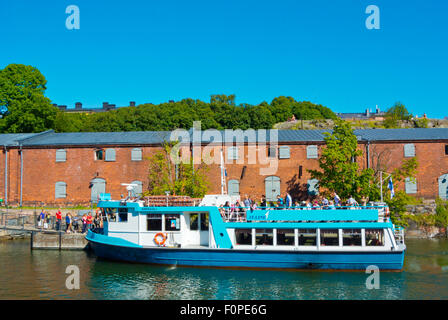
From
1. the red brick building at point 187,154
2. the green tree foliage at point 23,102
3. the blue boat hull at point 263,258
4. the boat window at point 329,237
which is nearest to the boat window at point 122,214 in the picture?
the blue boat hull at point 263,258

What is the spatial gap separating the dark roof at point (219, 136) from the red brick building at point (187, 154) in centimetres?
10

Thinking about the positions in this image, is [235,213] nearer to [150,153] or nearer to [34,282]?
[34,282]

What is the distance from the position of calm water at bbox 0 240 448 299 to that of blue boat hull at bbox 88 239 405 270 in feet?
1.50

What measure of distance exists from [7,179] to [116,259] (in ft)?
83.0

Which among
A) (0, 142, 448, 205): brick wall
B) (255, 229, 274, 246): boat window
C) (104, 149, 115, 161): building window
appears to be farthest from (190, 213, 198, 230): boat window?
(104, 149, 115, 161): building window

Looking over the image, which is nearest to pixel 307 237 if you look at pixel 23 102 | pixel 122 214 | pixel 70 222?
pixel 122 214

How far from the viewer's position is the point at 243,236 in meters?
27.5

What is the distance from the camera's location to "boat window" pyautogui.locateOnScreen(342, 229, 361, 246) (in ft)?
86.5

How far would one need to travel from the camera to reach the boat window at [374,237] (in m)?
26.2

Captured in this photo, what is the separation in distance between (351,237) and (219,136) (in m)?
23.2

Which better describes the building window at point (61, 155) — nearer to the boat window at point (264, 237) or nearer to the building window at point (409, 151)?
the boat window at point (264, 237)

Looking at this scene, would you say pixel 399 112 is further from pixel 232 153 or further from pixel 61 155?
pixel 61 155
